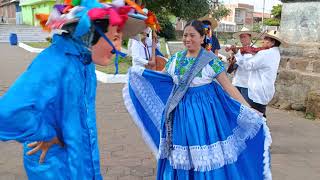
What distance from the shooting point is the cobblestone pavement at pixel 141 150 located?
468 cm

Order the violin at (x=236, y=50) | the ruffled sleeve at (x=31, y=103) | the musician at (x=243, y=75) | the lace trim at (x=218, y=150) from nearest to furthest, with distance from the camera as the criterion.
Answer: the ruffled sleeve at (x=31, y=103) → the lace trim at (x=218, y=150) → the violin at (x=236, y=50) → the musician at (x=243, y=75)

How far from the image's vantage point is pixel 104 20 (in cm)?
196

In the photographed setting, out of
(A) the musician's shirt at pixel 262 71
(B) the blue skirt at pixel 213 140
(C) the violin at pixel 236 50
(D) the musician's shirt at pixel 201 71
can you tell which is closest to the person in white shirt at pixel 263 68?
(A) the musician's shirt at pixel 262 71

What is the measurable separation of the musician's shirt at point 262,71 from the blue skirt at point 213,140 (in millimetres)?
1629

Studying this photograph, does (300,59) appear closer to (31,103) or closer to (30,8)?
(31,103)

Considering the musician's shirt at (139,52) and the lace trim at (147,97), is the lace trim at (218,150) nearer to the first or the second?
the lace trim at (147,97)

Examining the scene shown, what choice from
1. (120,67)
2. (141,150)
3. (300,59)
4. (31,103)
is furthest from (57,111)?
(120,67)

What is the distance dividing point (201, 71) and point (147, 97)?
2.46ft

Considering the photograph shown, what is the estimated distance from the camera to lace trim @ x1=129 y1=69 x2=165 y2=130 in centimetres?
416

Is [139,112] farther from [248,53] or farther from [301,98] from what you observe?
[301,98]

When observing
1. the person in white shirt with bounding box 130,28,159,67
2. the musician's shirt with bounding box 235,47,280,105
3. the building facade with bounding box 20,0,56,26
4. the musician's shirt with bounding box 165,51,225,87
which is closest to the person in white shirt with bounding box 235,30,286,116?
the musician's shirt with bounding box 235,47,280,105

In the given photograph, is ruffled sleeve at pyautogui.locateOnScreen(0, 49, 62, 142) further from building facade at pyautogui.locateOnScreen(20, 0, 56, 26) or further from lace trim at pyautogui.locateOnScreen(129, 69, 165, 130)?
building facade at pyautogui.locateOnScreen(20, 0, 56, 26)

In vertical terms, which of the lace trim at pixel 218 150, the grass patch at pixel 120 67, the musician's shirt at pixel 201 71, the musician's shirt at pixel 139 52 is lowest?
the grass patch at pixel 120 67

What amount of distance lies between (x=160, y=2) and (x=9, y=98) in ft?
49.1
